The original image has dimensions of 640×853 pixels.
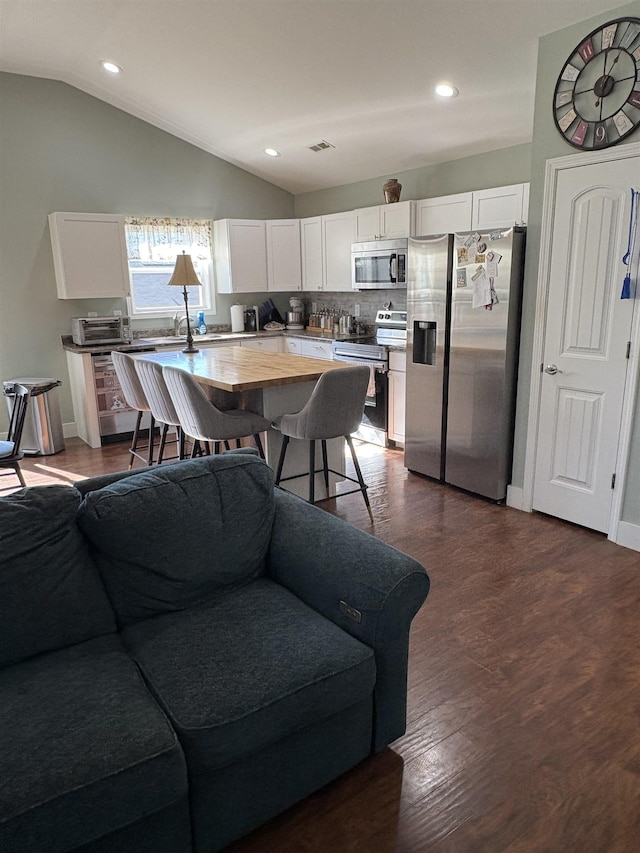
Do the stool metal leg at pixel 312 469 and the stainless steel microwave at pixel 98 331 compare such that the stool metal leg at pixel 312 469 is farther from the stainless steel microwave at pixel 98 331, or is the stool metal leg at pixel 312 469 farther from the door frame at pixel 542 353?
the stainless steel microwave at pixel 98 331

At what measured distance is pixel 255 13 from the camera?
3.56 m

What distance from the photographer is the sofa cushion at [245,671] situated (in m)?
1.45

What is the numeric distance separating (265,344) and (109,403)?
6.16 ft

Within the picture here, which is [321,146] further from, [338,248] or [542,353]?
[542,353]

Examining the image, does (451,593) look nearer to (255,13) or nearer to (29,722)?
(29,722)

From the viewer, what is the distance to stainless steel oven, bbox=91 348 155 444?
5.30 meters

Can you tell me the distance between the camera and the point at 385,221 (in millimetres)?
5375

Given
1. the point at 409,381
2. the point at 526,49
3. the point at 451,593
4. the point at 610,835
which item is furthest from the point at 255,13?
the point at 610,835

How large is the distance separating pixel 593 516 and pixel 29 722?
3.07m

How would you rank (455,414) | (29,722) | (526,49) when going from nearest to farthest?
(29,722)
(526,49)
(455,414)

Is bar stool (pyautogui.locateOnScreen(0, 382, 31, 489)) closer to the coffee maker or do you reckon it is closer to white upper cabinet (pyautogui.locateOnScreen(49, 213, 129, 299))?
white upper cabinet (pyautogui.locateOnScreen(49, 213, 129, 299))

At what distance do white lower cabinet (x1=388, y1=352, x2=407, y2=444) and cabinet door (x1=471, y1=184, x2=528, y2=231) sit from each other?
48.2 inches

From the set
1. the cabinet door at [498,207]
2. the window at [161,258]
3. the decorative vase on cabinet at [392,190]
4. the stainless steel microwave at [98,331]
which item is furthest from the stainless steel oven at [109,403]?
the cabinet door at [498,207]

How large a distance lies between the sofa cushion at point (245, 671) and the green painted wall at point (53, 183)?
4405 mm
